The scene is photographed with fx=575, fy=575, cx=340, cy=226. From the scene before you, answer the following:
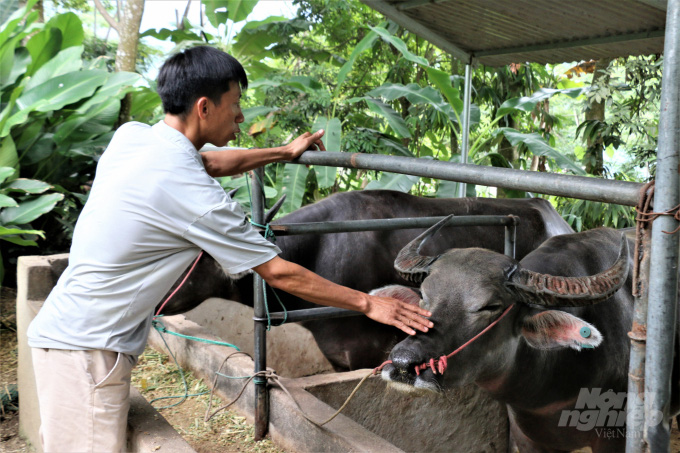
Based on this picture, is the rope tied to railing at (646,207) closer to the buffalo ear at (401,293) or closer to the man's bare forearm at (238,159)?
the buffalo ear at (401,293)

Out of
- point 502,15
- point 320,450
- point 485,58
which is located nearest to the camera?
point 320,450

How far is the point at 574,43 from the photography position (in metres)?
4.25

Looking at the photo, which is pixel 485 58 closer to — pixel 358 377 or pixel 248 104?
pixel 358 377

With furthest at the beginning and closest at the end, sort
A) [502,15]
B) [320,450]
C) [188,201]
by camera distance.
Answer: [502,15] → [320,450] → [188,201]

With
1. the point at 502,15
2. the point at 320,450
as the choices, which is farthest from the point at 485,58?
the point at 320,450

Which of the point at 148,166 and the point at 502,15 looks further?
the point at 502,15

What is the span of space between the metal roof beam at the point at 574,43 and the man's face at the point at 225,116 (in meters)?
3.05

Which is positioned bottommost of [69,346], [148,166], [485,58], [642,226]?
[69,346]

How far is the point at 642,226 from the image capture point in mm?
1432

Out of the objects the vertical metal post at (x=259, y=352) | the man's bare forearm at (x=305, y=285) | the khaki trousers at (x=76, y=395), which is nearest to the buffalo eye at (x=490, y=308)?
the man's bare forearm at (x=305, y=285)

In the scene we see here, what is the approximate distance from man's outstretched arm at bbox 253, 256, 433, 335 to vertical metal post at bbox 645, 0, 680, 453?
0.82m

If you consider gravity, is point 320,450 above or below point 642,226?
below

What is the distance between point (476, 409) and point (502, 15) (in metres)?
2.78

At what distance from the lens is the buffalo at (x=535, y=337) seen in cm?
211
